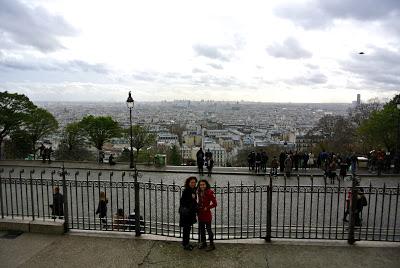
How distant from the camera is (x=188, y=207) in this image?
767 centimetres

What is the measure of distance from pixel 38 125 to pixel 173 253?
28.1m

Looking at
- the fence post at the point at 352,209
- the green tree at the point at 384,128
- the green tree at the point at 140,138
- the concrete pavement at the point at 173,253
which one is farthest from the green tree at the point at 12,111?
the green tree at the point at 384,128

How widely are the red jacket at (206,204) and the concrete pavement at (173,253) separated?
0.70 m

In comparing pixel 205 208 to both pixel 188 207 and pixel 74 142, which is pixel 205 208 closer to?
pixel 188 207

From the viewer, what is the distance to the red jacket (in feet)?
25.0

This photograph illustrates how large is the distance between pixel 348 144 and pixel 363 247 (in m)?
42.3

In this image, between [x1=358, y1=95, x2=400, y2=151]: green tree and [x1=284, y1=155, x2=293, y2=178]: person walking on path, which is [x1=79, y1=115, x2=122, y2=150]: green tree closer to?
[x1=284, y1=155, x2=293, y2=178]: person walking on path

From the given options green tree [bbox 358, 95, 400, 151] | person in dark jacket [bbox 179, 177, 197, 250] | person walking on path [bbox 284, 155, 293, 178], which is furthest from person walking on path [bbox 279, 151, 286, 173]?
person in dark jacket [bbox 179, 177, 197, 250]

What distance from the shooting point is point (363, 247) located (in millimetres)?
7812

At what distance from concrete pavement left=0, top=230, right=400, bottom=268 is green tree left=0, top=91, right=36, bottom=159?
24205mm

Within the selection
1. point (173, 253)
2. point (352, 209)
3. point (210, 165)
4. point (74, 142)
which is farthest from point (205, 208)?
point (74, 142)

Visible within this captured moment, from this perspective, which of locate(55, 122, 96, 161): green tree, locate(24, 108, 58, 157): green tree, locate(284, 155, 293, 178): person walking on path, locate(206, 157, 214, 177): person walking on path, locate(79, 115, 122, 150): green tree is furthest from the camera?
locate(79, 115, 122, 150): green tree

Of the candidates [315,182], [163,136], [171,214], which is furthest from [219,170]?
[163,136]

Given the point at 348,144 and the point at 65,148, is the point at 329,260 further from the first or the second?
the point at 348,144
